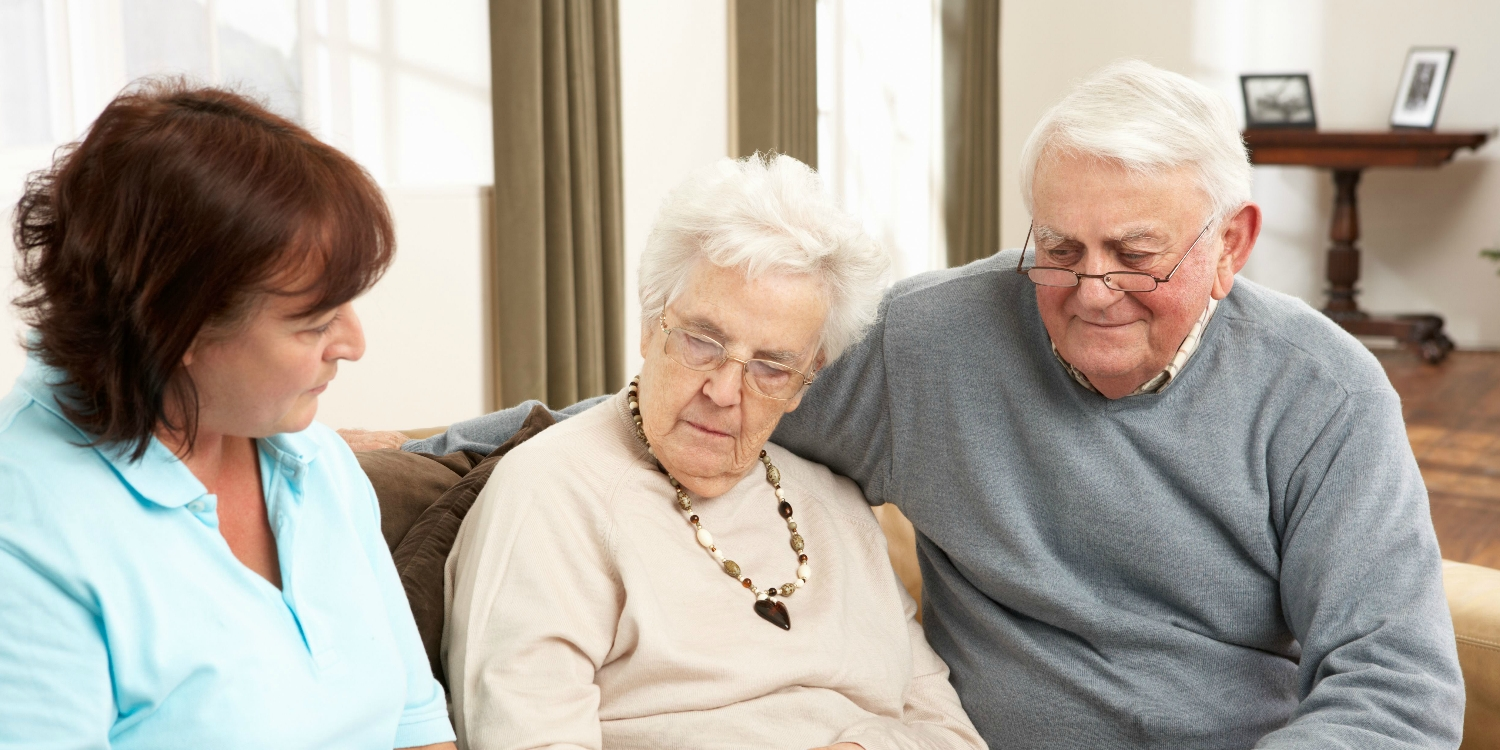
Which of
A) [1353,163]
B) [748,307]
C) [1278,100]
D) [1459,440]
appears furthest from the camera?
[1278,100]

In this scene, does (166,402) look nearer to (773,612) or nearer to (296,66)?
(773,612)

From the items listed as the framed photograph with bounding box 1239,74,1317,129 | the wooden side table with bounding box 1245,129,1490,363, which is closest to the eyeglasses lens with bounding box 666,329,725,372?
the wooden side table with bounding box 1245,129,1490,363

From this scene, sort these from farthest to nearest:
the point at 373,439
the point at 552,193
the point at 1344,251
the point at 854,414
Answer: the point at 1344,251 → the point at 552,193 → the point at 373,439 → the point at 854,414

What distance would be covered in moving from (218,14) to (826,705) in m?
2.40

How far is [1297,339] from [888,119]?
200 inches

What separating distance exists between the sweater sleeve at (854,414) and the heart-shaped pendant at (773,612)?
0.93 ft

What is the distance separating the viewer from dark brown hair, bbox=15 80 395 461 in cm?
90

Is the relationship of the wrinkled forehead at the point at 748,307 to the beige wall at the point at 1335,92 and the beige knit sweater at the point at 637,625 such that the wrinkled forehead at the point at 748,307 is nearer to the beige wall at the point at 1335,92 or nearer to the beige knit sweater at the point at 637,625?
the beige knit sweater at the point at 637,625

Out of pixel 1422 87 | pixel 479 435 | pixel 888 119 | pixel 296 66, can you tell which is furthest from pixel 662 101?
pixel 1422 87

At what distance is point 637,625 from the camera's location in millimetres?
1390

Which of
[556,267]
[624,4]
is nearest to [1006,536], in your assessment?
[556,267]

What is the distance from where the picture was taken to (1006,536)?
162 centimetres

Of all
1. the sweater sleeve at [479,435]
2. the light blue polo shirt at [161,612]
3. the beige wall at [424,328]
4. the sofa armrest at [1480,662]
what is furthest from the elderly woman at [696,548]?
the beige wall at [424,328]

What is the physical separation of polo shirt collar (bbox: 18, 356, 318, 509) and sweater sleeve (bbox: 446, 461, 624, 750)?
0.42m
